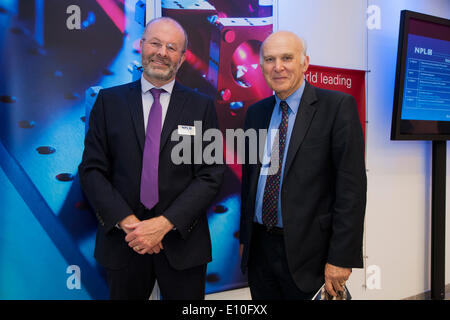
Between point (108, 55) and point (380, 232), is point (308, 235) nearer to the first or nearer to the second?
point (108, 55)

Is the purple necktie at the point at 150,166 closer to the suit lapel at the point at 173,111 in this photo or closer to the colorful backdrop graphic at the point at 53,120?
the suit lapel at the point at 173,111

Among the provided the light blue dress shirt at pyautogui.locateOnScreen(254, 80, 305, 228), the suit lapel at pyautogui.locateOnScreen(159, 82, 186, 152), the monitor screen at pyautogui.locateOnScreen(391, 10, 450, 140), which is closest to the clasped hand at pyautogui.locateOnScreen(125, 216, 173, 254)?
the suit lapel at pyautogui.locateOnScreen(159, 82, 186, 152)

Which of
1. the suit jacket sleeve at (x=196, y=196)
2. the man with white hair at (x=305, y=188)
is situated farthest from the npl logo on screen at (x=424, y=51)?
the suit jacket sleeve at (x=196, y=196)

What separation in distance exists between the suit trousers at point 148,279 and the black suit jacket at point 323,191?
21.4 inches

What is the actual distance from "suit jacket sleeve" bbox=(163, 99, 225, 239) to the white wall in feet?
4.89

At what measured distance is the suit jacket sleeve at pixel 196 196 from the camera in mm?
1537

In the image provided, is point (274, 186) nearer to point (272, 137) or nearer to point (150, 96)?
point (272, 137)

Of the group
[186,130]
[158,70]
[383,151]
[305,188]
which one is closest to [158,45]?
[158,70]

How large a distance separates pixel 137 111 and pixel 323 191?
102 centimetres

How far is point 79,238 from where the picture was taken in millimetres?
2006

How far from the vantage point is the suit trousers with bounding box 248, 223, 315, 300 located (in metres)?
1.61

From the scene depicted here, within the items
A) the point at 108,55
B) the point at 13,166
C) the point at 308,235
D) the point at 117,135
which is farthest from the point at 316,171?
the point at 13,166

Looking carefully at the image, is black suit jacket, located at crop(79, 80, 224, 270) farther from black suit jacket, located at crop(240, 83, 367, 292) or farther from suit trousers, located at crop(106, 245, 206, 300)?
black suit jacket, located at crop(240, 83, 367, 292)
